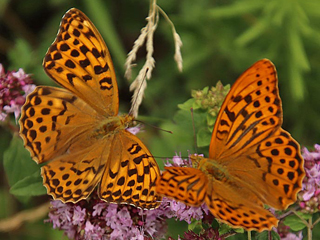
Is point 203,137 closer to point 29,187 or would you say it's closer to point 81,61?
point 81,61

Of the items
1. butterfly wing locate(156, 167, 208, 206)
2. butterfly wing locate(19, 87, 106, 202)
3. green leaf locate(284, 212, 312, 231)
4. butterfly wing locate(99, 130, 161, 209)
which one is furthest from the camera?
green leaf locate(284, 212, 312, 231)

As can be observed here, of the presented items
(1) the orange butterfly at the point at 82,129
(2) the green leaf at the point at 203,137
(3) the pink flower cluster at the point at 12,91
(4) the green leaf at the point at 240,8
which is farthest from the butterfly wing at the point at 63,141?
(4) the green leaf at the point at 240,8

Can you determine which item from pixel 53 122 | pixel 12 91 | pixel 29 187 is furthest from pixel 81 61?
pixel 29 187

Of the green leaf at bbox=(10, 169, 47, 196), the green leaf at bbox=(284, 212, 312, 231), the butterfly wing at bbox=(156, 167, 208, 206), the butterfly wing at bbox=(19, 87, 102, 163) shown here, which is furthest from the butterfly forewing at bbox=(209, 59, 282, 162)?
the green leaf at bbox=(10, 169, 47, 196)

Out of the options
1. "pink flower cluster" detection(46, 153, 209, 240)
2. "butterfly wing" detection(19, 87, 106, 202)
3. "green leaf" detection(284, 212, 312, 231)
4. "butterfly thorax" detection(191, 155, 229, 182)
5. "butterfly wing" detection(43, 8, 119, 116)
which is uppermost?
"butterfly wing" detection(43, 8, 119, 116)

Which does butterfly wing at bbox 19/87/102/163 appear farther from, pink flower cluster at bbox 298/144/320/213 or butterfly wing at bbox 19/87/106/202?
pink flower cluster at bbox 298/144/320/213

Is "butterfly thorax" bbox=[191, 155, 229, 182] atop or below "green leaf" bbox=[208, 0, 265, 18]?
below

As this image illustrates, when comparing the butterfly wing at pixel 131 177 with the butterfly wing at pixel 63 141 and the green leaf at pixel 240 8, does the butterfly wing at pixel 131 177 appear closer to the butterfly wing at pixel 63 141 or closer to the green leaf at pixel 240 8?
the butterfly wing at pixel 63 141
